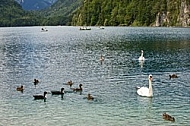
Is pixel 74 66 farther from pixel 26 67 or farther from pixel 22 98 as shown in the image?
pixel 22 98

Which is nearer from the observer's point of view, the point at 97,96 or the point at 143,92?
the point at 143,92

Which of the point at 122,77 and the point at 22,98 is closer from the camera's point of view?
the point at 22,98

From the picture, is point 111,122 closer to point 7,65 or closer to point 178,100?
point 178,100

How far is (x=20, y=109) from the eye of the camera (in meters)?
35.5

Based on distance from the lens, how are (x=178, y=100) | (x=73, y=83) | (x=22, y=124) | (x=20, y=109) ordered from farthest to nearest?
1. (x=73, y=83)
2. (x=178, y=100)
3. (x=20, y=109)
4. (x=22, y=124)

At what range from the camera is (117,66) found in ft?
209

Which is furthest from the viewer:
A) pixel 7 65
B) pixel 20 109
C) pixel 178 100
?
pixel 7 65

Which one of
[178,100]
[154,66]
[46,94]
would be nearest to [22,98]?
[46,94]

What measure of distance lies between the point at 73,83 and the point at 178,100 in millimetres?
14252

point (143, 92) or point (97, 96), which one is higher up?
point (143, 92)

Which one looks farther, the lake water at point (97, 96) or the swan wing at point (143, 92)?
the swan wing at point (143, 92)

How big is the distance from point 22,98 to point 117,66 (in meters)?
25.9

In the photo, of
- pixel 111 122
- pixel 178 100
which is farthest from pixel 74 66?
pixel 111 122

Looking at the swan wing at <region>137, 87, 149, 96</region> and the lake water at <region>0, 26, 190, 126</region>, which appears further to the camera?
the swan wing at <region>137, 87, 149, 96</region>
